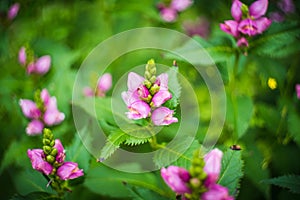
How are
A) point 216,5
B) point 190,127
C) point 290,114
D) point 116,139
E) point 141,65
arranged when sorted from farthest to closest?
point 216,5 → point 141,65 → point 290,114 → point 190,127 → point 116,139

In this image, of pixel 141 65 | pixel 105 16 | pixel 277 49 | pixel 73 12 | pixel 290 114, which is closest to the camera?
pixel 277 49

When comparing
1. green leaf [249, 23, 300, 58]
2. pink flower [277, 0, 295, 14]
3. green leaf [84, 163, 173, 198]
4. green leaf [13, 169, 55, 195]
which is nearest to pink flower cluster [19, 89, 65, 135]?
green leaf [13, 169, 55, 195]

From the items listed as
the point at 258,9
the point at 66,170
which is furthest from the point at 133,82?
the point at 258,9

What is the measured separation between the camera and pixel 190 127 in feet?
6.10

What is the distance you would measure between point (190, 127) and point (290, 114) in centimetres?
59

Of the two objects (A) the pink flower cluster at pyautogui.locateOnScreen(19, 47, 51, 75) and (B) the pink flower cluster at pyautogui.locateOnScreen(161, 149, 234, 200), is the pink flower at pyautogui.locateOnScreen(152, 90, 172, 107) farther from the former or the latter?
(A) the pink flower cluster at pyautogui.locateOnScreen(19, 47, 51, 75)

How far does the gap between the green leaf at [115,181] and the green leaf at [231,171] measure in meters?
0.52

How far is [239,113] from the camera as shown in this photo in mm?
1991

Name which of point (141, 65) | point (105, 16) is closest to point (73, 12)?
point (105, 16)

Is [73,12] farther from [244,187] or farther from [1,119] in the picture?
[244,187]

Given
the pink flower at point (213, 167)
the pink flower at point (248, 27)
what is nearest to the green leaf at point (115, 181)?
the pink flower at point (213, 167)

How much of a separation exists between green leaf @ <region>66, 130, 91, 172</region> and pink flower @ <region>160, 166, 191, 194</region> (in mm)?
560

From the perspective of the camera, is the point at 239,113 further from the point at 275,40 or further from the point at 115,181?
the point at 115,181

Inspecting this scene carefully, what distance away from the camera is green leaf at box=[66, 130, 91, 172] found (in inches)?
62.2
